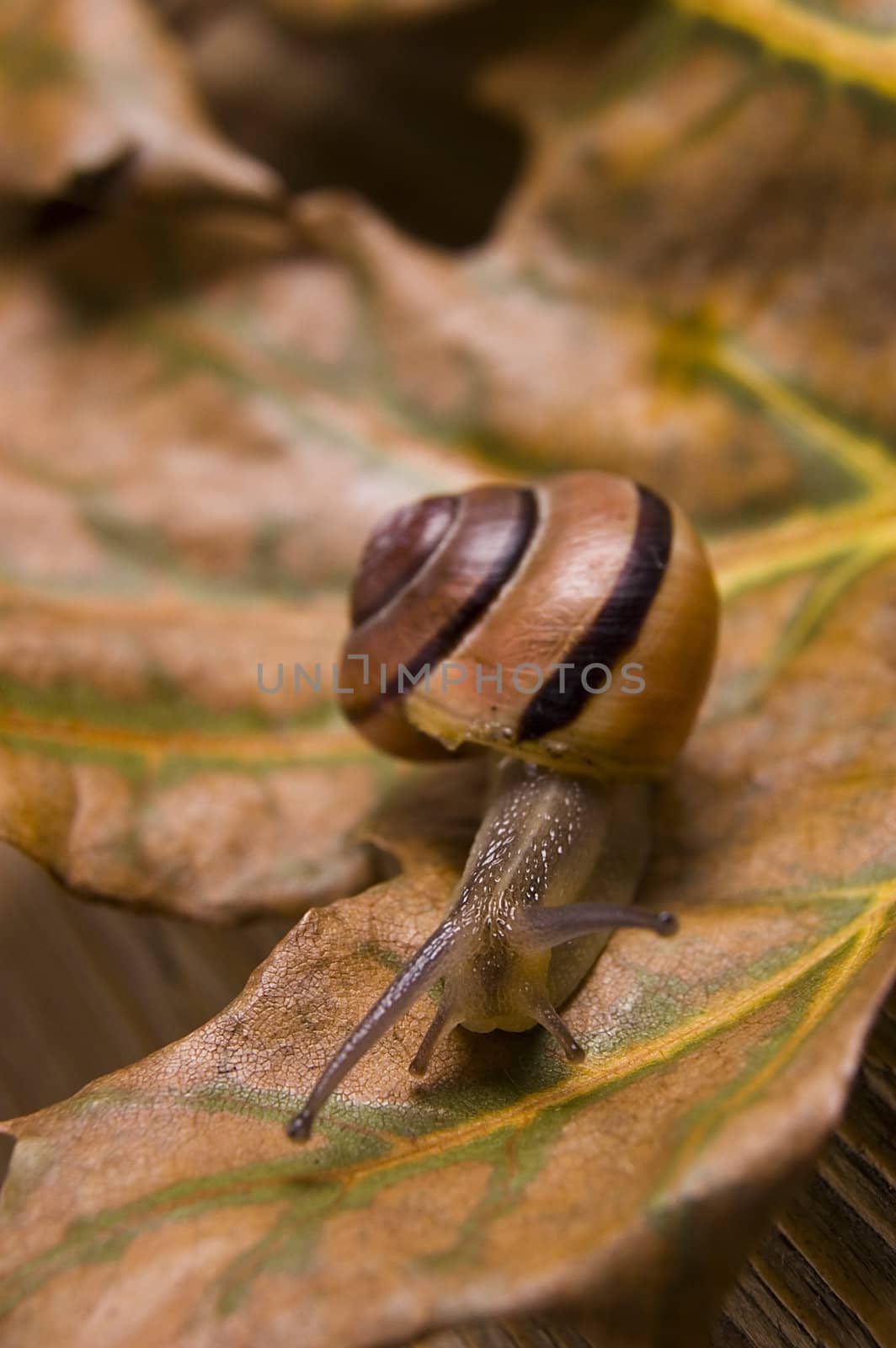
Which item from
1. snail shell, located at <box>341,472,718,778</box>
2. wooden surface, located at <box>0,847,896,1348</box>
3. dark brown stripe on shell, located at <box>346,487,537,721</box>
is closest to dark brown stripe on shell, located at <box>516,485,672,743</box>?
snail shell, located at <box>341,472,718,778</box>

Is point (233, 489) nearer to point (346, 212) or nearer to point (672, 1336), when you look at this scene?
point (346, 212)

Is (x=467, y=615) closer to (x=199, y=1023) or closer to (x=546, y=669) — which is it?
(x=546, y=669)

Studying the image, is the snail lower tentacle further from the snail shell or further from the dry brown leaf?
the dry brown leaf

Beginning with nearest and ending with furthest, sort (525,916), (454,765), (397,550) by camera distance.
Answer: (525,916), (397,550), (454,765)

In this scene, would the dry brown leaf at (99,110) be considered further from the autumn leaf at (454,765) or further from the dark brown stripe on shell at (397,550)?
the dark brown stripe on shell at (397,550)

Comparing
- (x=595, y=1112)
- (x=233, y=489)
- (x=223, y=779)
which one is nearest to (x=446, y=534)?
(x=223, y=779)

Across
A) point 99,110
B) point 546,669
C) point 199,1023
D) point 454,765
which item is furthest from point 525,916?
point 99,110
